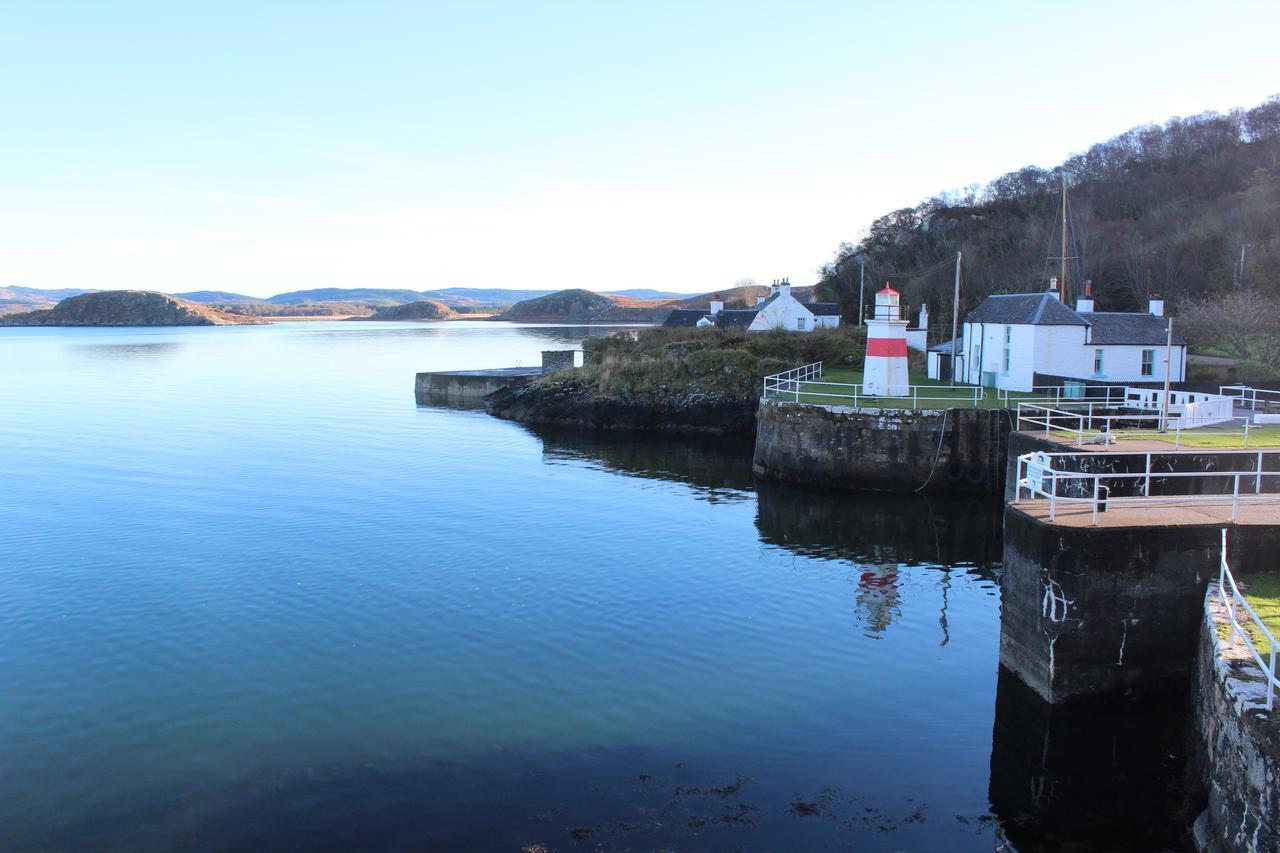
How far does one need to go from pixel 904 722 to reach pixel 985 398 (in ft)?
72.0

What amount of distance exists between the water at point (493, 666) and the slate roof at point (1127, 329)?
1205 cm

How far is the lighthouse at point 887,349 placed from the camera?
1334 inches

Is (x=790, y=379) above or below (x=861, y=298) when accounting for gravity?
below

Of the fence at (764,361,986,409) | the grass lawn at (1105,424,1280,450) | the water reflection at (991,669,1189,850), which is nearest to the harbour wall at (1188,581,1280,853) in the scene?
the water reflection at (991,669,1189,850)

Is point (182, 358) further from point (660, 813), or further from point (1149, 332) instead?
point (660, 813)

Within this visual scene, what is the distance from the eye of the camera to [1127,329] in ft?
116

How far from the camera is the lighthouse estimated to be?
33.9 m

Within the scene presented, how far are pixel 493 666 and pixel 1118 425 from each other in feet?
64.4

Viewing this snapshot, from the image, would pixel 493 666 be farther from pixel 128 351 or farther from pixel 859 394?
pixel 128 351

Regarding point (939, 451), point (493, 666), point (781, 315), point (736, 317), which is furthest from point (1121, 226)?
point (493, 666)

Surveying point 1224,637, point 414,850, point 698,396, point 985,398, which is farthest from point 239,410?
point 1224,637

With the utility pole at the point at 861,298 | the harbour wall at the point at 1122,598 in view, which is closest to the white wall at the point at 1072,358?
the harbour wall at the point at 1122,598

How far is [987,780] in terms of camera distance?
12031mm

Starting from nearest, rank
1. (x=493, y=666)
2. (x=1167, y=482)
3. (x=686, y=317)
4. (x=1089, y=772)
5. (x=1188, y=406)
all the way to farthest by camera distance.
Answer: (x=1089, y=772) → (x=493, y=666) → (x=1167, y=482) → (x=1188, y=406) → (x=686, y=317)
